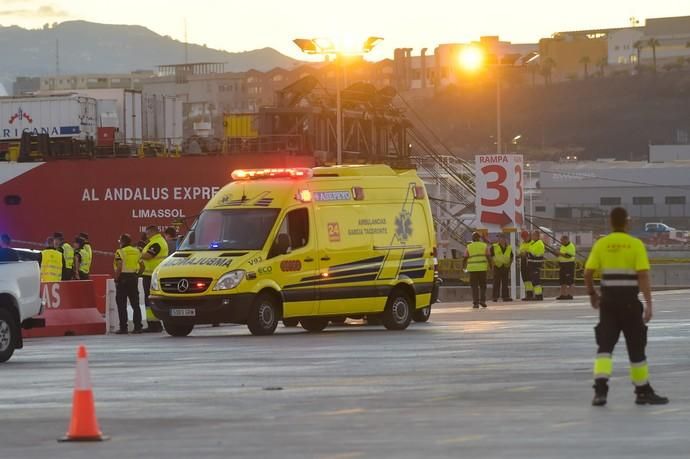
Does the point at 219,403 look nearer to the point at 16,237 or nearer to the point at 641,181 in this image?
the point at 16,237

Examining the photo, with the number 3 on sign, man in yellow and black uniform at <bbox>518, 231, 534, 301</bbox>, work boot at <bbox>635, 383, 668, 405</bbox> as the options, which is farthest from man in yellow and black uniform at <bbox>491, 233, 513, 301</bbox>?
work boot at <bbox>635, 383, 668, 405</bbox>

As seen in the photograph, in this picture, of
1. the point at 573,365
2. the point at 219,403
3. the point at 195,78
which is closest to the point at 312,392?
the point at 219,403

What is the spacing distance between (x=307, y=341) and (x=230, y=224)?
10.5 feet

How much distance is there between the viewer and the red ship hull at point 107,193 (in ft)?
211

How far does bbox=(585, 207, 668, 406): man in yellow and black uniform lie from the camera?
1348cm

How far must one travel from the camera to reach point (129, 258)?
29.5 m

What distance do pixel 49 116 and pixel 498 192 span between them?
82.7 feet

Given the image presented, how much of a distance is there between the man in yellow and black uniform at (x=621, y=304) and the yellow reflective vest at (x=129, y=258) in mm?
16133

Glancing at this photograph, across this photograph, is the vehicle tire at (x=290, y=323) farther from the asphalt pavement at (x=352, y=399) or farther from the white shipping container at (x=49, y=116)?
the white shipping container at (x=49, y=116)

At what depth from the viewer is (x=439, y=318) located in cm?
3244

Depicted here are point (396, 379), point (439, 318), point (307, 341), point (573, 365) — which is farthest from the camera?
point (439, 318)

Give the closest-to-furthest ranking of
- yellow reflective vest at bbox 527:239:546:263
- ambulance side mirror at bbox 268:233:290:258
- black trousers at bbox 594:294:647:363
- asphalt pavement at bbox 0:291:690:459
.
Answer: asphalt pavement at bbox 0:291:690:459, black trousers at bbox 594:294:647:363, ambulance side mirror at bbox 268:233:290:258, yellow reflective vest at bbox 527:239:546:263

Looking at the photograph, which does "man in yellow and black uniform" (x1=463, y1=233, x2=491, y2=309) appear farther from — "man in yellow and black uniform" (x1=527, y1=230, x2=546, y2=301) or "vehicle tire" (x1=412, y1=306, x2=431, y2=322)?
"vehicle tire" (x1=412, y1=306, x2=431, y2=322)

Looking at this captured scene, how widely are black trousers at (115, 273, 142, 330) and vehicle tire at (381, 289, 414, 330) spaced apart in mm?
4762
